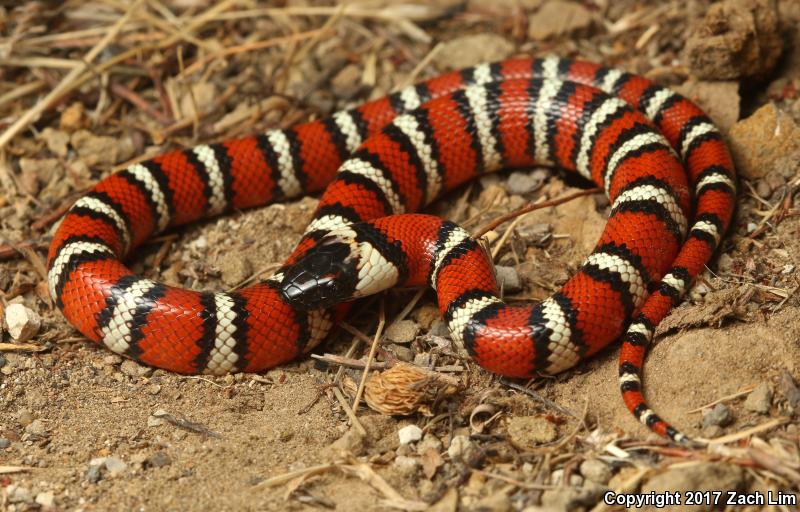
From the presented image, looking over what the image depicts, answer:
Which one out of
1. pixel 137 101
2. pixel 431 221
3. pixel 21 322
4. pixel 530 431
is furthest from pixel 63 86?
pixel 530 431

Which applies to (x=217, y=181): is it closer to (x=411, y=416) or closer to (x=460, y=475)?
(x=411, y=416)

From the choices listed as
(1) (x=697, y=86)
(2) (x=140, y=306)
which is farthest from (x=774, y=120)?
(2) (x=140, y=306)

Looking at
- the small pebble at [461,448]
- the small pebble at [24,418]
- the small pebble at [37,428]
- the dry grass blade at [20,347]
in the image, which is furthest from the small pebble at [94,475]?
the small pebble at [461,448]

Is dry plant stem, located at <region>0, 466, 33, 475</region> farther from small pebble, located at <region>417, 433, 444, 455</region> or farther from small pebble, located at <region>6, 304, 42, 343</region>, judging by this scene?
small pebble, located at <region>417, 433, 444, 455</region>

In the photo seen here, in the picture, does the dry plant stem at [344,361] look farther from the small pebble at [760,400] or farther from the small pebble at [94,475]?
the small pebble at [760,400]

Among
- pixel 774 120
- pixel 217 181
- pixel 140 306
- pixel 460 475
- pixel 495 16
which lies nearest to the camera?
pixel 460 475

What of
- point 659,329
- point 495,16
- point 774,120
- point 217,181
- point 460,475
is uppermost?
point 495,16
